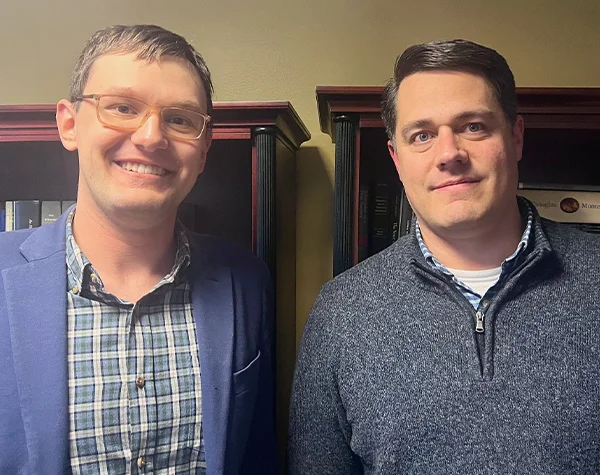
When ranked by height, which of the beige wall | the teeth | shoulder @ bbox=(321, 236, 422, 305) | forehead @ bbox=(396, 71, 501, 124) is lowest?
shoulder @ bbox=(321, 236, 422, 305)

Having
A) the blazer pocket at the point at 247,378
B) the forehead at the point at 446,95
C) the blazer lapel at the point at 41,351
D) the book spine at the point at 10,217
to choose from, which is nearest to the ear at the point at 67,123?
the blazer lapel at the point at 41,351

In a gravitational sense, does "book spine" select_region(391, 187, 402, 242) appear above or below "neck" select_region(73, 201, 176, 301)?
above

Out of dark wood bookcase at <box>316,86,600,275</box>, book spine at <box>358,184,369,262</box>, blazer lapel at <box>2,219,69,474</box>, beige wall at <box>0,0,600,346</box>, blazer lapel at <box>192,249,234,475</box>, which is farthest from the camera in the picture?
beige wall at <box>0,0,600,346</box>

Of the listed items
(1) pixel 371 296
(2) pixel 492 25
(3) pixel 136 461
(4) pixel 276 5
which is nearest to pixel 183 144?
(1) pixel 371 296

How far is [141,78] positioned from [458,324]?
791 millimetres

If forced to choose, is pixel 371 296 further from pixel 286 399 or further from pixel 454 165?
pixel 286 399

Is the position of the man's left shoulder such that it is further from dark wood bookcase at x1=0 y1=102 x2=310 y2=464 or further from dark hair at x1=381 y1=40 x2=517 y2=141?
dark hair at x1=381 y1=40 x2=517 y2=141

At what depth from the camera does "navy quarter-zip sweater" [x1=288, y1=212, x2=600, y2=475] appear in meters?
0.89

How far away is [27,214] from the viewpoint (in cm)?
140

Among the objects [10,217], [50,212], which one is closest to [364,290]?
[50,212]

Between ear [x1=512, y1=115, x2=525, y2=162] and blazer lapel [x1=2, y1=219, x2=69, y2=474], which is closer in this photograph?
blazer lapel [x1=2, y1=219, x2=69, y2=474]

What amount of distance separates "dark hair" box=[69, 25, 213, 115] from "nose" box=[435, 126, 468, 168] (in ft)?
1.76

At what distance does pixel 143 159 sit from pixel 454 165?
0.62m

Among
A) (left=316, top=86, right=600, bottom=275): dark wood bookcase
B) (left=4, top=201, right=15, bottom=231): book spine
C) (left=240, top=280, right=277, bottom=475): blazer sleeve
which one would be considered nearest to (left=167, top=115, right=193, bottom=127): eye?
(left=316, top=86, right=600, bottom=275): dark wood bookcase
